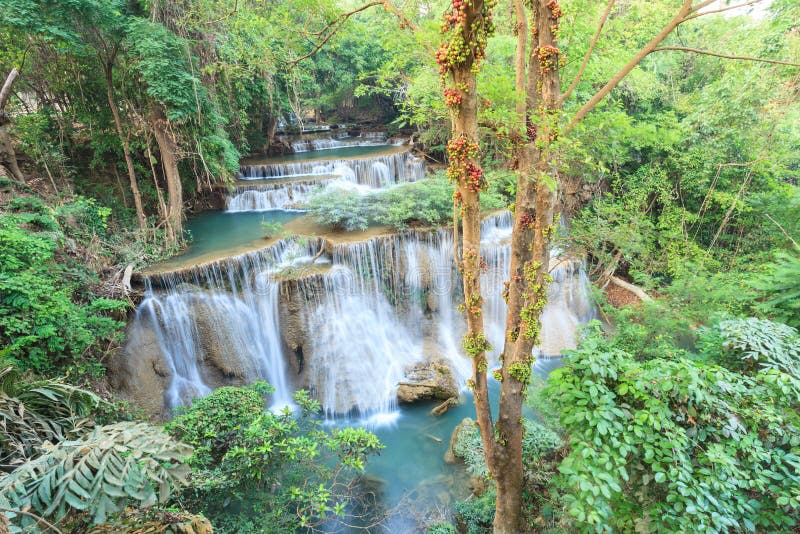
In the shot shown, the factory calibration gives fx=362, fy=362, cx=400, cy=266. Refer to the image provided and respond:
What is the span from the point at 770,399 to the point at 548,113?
2838 millimetres

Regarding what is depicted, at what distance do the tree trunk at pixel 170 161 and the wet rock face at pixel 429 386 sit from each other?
6.36 metres

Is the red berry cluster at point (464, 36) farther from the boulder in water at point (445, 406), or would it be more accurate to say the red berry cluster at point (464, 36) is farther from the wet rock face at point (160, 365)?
the wet rock face at point (160, 365)

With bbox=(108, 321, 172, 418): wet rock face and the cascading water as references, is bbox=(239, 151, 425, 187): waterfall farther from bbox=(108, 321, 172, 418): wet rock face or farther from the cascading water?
bbox=(108, 321, 172, 418): wet rock face

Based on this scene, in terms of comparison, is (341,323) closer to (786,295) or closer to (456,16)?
(456,16)

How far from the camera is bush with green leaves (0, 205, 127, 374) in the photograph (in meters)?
4.45

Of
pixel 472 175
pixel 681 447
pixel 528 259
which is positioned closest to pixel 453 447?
pixel 528 259

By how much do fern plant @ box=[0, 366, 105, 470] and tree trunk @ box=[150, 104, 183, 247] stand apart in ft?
20.1

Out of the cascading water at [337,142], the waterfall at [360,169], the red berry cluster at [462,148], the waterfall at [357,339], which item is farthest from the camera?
the cascading water at [337,142]

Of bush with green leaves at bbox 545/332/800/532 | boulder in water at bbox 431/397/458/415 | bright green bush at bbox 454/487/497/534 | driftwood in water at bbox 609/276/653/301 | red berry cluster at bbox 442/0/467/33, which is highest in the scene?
red berry cluster at bbox 442/0/467/33

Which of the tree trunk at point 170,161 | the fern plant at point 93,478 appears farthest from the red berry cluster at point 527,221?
the tree trunk at point 170,161

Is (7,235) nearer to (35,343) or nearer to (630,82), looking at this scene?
(35,343)

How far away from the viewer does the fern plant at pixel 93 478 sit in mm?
2100

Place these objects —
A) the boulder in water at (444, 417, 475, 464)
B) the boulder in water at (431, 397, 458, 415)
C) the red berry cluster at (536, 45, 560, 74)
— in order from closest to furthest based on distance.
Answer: the red berry cluster at (536, 45, 560, 74) < the boulder in water at (444, 417, 475, 464) < the boulder in water at (431, 397, 458, 415)

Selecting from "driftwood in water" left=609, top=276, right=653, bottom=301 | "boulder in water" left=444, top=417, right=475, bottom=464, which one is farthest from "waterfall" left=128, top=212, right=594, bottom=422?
"driftwood in water" left=609, top=276, right=653, bottom=301
